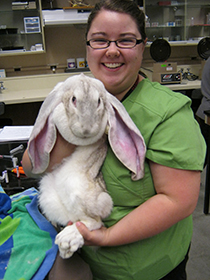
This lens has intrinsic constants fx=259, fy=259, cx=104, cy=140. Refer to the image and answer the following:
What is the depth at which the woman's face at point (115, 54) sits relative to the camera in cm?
88

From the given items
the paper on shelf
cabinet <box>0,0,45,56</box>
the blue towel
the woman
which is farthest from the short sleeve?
cabinet <box>0,0,45,56</box>

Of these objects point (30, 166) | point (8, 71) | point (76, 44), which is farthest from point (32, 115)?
point (30, 166)

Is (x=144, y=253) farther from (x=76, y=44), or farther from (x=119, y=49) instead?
(x=76, y=44)

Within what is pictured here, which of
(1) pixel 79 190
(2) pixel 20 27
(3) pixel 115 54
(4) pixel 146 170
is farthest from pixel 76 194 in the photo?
(2) pixel 20 27

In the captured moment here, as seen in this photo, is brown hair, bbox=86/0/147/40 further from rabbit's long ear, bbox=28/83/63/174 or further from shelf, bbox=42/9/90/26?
shelf, bbox=42/9/90/26

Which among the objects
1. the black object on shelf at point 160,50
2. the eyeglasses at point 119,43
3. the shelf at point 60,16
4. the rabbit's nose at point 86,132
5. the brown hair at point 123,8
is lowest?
the rabbit's nose at point 86,132

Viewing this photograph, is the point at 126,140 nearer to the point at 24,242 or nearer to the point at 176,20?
the point at 24,242

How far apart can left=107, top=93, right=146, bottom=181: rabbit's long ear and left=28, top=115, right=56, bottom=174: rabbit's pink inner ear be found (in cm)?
17

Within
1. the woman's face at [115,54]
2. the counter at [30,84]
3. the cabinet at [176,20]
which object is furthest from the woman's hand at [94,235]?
the cabinet at [176,20]

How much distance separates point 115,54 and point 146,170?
403 millimetres

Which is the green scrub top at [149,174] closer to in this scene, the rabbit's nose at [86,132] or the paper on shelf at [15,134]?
the rabbit's nose at [86,132]

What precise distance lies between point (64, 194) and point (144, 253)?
0.34 meters

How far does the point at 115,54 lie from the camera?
879 millimetres

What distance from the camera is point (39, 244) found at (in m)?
0.83
